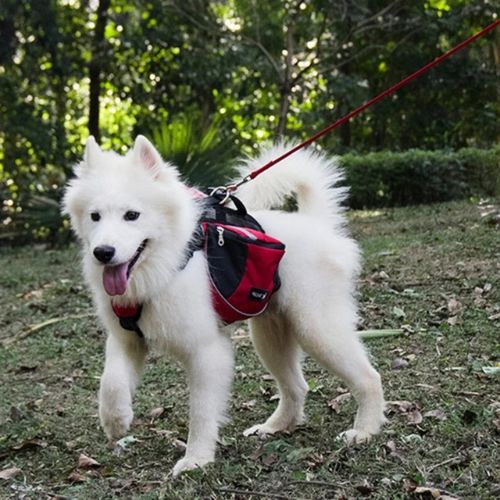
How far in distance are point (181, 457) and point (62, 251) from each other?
32.2 ft

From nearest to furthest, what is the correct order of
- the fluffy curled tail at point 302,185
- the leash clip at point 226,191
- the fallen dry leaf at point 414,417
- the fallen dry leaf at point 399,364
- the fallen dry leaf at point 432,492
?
the fallen dry leaf at point 432,492 → the fallen dry leaf at point 414,417 → the leash clip at point 226,191 → the fluffy curled tail at point 302,185 → the fallen dry leaf at point 399,364

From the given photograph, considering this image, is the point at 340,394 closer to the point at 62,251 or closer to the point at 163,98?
the point at 62,251

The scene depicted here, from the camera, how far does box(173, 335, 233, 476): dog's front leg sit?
360cm

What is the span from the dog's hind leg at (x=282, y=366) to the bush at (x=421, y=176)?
36.4 feet

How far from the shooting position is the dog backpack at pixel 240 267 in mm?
3756

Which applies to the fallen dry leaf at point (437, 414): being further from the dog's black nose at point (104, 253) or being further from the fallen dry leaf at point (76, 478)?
the dog's black nose at point (104, 253)

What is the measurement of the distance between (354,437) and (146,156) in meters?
1.69

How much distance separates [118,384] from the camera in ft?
11.6

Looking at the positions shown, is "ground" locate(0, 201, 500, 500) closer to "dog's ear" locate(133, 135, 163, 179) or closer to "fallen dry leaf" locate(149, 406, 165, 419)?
"fallen dry leaf" locate(149, 406, 165, 419)

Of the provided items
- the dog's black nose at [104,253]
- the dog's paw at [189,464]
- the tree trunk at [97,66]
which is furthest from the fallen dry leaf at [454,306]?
the tree trunk at [97,66]

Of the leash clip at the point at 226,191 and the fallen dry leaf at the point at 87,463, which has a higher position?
the leash clip at the point at 226,191

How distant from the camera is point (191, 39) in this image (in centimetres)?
1775

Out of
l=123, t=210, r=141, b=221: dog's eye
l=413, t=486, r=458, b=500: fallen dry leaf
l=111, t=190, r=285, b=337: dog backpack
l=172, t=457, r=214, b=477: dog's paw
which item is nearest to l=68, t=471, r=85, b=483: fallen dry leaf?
l=172, t=457, r=214, b=477: dog's paw

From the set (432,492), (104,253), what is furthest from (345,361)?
(104,253)
